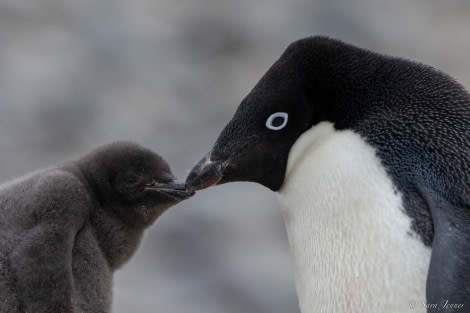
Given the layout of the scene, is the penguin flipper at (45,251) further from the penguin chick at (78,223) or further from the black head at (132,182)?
the black head at (132,182)

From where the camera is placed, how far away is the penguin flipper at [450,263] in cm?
124

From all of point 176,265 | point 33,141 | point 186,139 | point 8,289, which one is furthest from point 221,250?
point 8,289

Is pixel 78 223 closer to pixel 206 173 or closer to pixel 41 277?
pixel 41 277

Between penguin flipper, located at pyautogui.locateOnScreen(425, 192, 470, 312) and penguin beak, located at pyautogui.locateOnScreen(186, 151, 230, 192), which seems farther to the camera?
penguin beak, located at pyautogui.locateOnScreen(186, 151, 230, 192)

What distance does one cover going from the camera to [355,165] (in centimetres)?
146

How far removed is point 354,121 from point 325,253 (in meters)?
0.22

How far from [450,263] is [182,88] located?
3.40 meters

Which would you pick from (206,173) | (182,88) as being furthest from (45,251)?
(182,88)

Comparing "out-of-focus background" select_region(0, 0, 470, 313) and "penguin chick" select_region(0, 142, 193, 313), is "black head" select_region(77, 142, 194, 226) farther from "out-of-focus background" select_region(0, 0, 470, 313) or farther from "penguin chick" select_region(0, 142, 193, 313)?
"out-of-focus background" select_region(0, 0, 470, 313)

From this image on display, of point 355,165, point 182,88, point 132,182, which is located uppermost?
point 355,165

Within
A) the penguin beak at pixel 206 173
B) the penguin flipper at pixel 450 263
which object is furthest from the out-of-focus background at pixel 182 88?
the penguin flipper at pixel 450 263

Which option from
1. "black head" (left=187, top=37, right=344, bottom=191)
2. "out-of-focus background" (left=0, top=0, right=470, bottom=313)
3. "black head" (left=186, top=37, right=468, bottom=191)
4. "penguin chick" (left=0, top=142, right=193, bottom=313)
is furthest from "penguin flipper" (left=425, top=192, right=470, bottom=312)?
"out-of-focus background" (left=0, top=0, right=470, bottom=313)

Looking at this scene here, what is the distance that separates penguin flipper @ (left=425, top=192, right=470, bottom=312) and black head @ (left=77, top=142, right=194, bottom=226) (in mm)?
638

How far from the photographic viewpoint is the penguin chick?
1537mm
